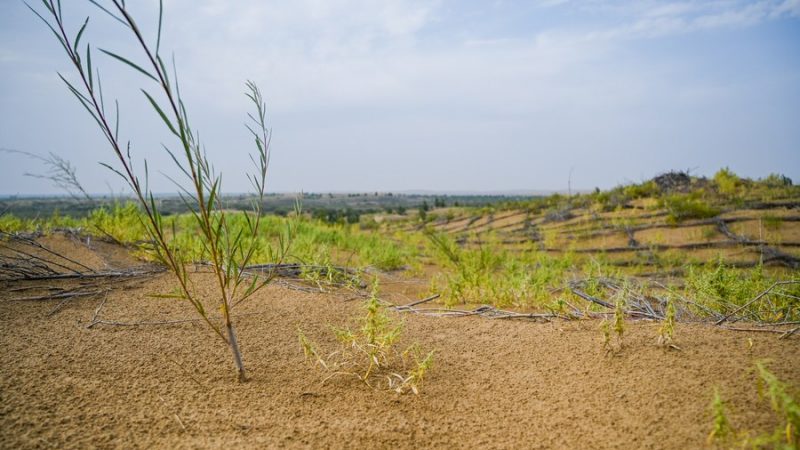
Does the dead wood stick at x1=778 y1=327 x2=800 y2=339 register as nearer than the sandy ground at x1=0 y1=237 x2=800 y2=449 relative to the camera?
No

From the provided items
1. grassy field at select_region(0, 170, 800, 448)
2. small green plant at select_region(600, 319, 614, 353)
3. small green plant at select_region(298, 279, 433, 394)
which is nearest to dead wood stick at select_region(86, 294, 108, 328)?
grassy field at select_region(0, 170, 800, 448)

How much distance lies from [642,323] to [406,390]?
130cm

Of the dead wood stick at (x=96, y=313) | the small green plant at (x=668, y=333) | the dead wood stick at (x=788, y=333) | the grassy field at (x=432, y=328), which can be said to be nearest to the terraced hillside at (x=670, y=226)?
the grassy field at (x=432, y=328)

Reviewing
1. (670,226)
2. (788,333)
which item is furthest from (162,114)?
(670,226)

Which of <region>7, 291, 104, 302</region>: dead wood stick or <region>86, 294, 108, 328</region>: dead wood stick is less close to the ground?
<region>7, 291, 104, 302</region>: dead wood stick

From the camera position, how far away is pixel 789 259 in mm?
7012

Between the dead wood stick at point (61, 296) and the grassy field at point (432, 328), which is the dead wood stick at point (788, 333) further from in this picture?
the dead wood stick at point (61, 296)

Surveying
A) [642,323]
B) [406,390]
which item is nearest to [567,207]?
[642,323]

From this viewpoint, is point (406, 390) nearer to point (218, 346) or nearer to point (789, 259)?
point (218, 346)

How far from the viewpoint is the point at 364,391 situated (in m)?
1.60

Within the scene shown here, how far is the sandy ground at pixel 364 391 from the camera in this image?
4.19 ft

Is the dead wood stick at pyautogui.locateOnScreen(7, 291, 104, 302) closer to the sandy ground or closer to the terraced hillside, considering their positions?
the sandy ground

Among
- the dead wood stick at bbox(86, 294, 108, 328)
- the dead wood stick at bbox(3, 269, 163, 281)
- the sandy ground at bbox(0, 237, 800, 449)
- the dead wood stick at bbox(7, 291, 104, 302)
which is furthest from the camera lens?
the dead wood stick at bbox(3, 269, 163, 281)

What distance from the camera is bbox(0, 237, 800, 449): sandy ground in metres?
1.28
